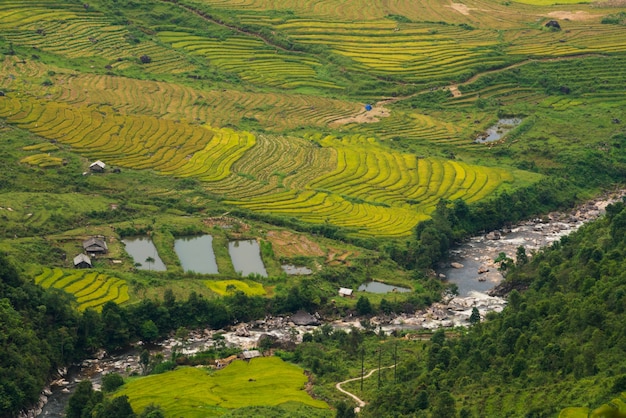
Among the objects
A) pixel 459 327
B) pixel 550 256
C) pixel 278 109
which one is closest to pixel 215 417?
pixel 459 327

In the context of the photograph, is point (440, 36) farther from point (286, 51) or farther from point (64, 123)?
point (64, 123)

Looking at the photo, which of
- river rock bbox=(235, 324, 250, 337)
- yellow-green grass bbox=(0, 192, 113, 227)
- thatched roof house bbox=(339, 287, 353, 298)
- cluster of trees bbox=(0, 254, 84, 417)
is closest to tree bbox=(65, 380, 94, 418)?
cluster of trees bbox=(0, 254, 84, 417)

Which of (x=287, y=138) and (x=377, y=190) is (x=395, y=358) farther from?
(x=287, y=138)

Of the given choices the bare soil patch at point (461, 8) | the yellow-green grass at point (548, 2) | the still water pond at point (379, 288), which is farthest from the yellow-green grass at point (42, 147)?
the yellow-green grass at point (548, 2)

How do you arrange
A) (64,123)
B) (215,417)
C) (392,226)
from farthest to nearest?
(64,123), (392,226), (215,417)

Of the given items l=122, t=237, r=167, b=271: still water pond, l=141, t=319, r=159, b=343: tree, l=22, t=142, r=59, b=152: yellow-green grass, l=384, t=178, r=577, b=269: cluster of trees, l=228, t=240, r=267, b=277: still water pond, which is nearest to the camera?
l=141, t=319, r=159, b=343: tree

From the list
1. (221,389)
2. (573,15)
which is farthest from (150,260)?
(573,15)

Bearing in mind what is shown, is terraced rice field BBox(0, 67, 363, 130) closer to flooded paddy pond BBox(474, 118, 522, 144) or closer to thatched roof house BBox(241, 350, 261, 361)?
flooded paddy pond BBox(474, 118, 522, 144)
